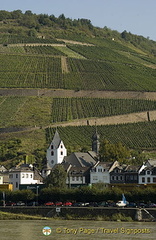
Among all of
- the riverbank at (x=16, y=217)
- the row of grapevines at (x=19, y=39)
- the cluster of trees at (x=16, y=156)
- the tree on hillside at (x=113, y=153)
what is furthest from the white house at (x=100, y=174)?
the row of grapevines at (x=19, y=39)

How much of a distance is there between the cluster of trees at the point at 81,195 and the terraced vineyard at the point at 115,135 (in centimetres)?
3336

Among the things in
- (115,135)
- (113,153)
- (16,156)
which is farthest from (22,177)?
(115,135)

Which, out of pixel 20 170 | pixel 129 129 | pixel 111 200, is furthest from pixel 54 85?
pixel 111 200

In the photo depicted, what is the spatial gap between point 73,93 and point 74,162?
179 feet

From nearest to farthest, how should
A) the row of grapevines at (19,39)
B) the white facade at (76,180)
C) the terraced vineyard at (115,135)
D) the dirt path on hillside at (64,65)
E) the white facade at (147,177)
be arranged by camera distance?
the white facade at (147,177) → the white facade at (76,180) → the terraced vineyard at (115,135) → the dirt path on hillside at (64,65) → the row of grapevines at (19,39)

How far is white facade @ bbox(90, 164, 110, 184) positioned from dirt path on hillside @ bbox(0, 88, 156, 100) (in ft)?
191

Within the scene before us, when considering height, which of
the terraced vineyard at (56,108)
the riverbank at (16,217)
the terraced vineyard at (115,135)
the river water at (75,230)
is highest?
the terraced vineyard at (56,108)

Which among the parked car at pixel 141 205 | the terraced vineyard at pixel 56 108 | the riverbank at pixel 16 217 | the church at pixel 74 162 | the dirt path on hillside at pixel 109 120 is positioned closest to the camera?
the riverbank at pixel 16 217

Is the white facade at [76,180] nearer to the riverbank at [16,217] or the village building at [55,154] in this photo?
the village building at [55,154]

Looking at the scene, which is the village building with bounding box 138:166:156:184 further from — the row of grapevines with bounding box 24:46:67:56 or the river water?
the row of grapevines with bounding box 24:46:67:56

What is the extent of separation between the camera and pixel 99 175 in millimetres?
84938

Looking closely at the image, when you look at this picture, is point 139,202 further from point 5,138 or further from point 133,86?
point 133,86

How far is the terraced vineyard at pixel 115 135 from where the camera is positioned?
367 feet

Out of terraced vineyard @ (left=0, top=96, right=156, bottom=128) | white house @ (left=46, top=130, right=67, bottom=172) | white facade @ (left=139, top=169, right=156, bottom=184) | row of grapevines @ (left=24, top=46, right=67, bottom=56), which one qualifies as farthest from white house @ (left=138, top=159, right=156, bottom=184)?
row of grapevines @ (left=24, top=46, right=67, bottom=56)
